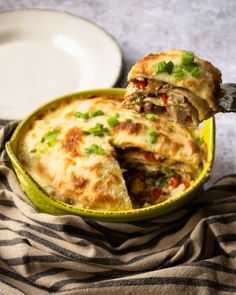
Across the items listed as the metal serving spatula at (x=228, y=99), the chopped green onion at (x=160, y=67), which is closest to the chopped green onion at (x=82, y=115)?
the chopped green onion at (x=160, y=67)

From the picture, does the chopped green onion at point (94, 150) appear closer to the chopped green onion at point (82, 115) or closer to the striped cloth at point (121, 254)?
the chopped green onion at point (82, 115)

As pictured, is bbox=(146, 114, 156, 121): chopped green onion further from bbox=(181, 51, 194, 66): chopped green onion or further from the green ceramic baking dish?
bbox=(181, 51, 194, 66): chopped green onion

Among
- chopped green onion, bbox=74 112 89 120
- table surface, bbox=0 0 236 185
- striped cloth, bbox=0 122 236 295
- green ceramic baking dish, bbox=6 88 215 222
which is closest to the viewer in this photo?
striped cloth, bbox=0 122 236 295

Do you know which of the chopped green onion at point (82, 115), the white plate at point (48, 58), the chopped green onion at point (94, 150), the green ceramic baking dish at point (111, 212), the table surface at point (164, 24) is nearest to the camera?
the green ceramic baking dish at point (111, 212)

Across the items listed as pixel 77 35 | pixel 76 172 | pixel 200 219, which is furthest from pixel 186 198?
pixel 77 35

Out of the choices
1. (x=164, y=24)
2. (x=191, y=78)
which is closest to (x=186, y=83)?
(x=191, y=78)

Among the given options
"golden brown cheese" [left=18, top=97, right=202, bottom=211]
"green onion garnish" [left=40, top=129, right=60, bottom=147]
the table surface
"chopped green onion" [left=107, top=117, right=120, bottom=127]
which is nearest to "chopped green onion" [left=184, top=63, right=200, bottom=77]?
"golden brown cheese" [left=18, top=97, right=202, bottom=211]
